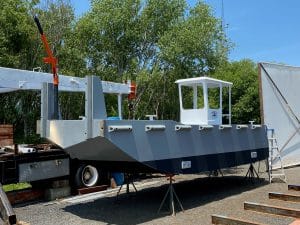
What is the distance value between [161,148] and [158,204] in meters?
2.06

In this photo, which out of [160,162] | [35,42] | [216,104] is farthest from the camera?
[35,42]

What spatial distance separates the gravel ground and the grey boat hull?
841 millimetres

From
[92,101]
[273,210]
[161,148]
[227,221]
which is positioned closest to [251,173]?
[273,210]

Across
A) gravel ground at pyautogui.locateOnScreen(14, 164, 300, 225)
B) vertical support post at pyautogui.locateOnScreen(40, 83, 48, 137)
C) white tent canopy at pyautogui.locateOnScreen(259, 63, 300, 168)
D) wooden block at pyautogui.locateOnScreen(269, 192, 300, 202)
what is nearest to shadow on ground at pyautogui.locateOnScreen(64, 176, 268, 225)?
gravel ground at pyautogui.locateOnScreen(14, 164, 300, 225)

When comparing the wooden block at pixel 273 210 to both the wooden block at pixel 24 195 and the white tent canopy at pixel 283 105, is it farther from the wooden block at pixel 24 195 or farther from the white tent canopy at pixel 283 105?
the white tent canopy at pixel 283 105

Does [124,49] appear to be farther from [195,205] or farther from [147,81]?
[195,205]

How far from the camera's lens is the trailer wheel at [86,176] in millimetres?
11803

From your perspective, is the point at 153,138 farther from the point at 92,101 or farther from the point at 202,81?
the point at 202,81

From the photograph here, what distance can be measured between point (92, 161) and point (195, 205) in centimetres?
253

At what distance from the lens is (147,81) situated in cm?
2728

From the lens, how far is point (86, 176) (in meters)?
12.2

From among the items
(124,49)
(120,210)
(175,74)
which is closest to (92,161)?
(120,210)

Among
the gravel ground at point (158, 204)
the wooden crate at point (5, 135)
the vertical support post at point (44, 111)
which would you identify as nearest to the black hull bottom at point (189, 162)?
the gravel ground at point (158, 204)

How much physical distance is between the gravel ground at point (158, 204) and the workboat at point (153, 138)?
84 centimetres
